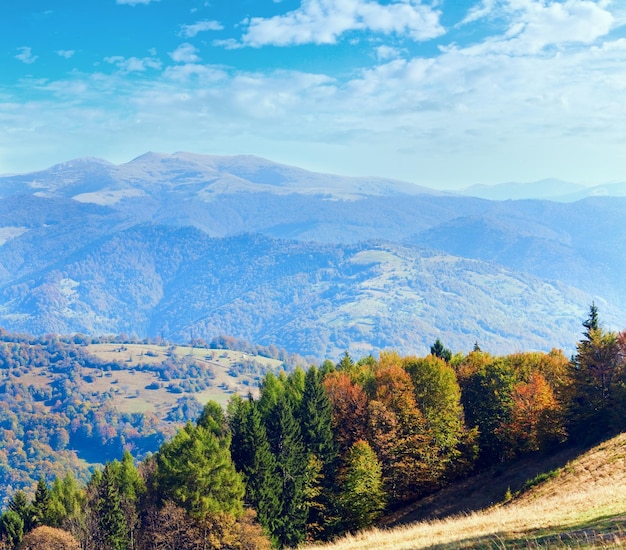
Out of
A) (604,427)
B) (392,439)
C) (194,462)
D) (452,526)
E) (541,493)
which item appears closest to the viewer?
(452,526)

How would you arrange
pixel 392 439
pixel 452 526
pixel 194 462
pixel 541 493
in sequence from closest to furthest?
pixel 452 526
pixel 541 493
pixel 194 462
pixel 392 439

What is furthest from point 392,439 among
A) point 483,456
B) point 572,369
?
point 572,369

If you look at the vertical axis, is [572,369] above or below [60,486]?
above

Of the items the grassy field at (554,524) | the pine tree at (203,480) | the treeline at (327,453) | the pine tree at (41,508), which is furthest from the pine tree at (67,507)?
the grassy field at (554,524)

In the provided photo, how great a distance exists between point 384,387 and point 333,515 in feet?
43.7

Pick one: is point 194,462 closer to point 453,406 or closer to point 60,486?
point 60,486

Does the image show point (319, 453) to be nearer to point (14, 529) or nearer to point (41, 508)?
point (41, 508)

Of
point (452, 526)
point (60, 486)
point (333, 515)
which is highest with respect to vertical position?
point (452, 526)

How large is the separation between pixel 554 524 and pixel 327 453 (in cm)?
3901

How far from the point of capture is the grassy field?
24.0 metres

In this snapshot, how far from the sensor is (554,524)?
91.8 feet

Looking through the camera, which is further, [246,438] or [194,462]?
[246,438]

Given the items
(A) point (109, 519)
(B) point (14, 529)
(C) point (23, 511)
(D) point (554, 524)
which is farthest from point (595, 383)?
(B) point (14, 529)

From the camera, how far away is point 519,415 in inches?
2574
